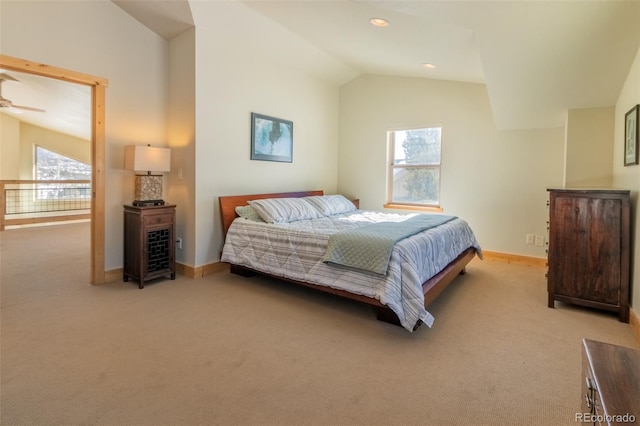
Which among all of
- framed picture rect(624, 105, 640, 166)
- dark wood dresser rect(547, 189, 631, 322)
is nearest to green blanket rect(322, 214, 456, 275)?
dark wood dresser rect(547, 189, 631, 322)

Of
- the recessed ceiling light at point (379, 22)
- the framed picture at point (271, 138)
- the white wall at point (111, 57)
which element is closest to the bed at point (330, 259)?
the framed picture at point (271, 138)

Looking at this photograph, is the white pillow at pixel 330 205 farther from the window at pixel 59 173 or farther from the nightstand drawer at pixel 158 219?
the window at pixel 59 173

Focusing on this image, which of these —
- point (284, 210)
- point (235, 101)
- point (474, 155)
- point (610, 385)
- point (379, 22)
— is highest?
point (379, 22)

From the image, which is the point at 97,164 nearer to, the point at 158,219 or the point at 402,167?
the point at 158,219

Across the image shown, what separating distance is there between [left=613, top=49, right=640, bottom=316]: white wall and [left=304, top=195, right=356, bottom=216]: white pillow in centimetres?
286

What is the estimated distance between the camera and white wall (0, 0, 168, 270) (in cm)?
296

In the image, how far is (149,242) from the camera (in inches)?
136

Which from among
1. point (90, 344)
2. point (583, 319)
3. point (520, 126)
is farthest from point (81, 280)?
point (520, 126)

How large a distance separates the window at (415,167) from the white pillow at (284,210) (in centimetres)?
168

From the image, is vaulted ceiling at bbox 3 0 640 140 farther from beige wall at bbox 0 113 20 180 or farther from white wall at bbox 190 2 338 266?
beige wall at bbox 0 113 20 180

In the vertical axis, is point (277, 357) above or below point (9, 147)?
below

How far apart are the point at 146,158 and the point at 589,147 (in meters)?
4.45

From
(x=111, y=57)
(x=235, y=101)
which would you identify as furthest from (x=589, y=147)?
(x=111, y=57)

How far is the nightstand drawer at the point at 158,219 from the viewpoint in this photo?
A: 3.39 meters
